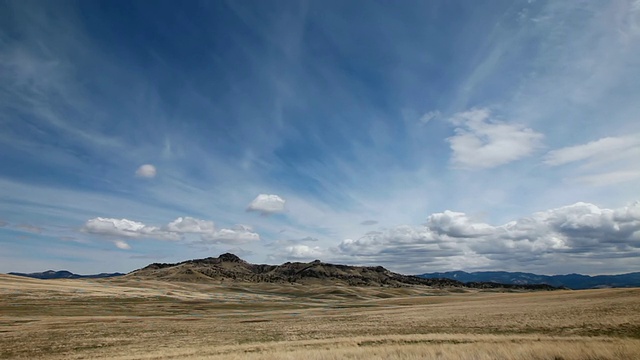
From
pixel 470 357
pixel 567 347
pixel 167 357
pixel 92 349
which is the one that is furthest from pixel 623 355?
pixel 92 349

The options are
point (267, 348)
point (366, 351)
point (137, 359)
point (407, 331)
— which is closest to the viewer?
point (366, 351)

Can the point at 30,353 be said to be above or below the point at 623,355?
below

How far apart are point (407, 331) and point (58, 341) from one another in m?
31.3

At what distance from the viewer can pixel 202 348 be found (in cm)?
2852

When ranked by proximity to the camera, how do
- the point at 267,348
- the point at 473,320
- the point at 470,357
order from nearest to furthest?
the point at 470,357
the point at 267,348
the point at 473,320

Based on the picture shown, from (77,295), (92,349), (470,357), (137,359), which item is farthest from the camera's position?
(77,295)

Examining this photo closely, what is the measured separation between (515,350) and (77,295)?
11841 cm

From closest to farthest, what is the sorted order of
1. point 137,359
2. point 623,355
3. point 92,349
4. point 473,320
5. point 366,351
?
point 623,355, point 366,351, point 137,359, point 92,349, point 473,320

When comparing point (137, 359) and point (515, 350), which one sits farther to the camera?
point (137, 359)

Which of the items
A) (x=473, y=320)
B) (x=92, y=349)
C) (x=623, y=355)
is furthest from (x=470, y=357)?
(x=92, y=349)

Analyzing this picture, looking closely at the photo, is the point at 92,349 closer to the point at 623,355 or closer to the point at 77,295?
the point at 623,355

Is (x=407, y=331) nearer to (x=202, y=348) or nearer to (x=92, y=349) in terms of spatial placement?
(x=202, y=348)

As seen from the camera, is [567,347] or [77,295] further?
[77,295]

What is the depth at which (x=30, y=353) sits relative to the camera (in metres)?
28.4
